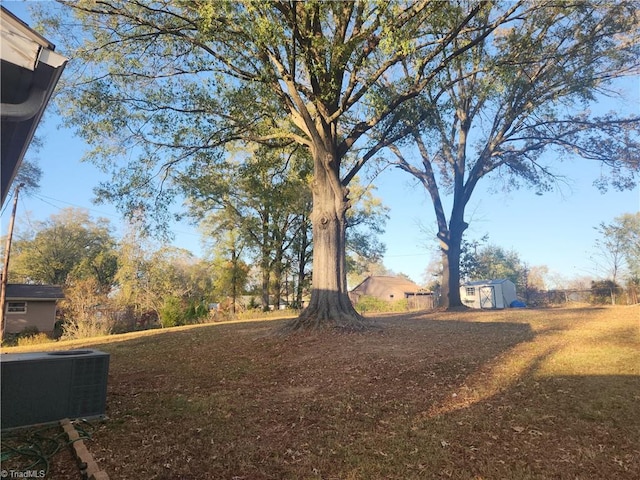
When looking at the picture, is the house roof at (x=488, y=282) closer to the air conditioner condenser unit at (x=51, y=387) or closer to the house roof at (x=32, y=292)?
the house roof at (x=32, y=292)

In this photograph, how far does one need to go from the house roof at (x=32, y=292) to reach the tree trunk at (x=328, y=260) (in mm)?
24805

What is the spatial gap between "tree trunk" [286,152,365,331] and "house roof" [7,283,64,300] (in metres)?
24.8

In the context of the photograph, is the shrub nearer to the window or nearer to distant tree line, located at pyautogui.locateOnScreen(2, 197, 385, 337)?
distant tree line, located at pyautogui.locateOnScreen(2, 197, 385, 337)

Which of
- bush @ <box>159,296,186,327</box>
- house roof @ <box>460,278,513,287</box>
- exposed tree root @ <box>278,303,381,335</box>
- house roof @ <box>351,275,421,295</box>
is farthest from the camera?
house roof @ <box>351,275,421,295</box>

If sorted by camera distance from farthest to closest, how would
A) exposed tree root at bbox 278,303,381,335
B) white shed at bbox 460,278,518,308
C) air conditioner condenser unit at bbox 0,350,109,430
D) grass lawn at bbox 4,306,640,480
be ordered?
white shed at bbox 460,278,518,308 < exposed tree root at bbox 278,303,381,335 < air conditioner condenser unit at bbox 0,350,109,430 < grass lawn at bbox 4,306,640,480

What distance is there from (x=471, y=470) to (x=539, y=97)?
1648cm

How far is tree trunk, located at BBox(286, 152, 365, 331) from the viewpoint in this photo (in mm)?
8961

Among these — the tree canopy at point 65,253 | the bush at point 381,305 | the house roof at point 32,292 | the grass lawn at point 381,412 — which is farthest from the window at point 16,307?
the grass lawn at point 381,412

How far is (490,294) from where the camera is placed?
3359cm

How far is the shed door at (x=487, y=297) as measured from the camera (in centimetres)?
3322

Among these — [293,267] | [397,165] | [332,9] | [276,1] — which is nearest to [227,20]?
[276,1]

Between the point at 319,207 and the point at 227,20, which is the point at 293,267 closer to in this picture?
the point at 319,207

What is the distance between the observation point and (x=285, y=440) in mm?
3559

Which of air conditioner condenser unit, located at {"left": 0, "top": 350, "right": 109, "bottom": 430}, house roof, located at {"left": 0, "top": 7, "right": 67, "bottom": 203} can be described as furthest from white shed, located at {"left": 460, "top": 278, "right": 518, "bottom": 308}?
house roof, located at {"left": 0, "top": 7, "right": 67, "bottom": 203}
